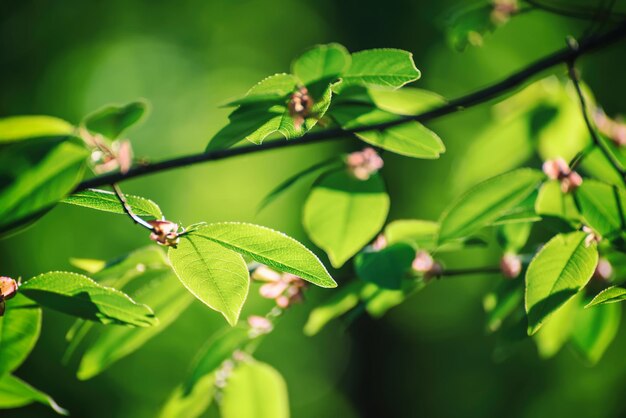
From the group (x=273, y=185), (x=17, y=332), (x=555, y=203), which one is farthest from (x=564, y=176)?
(x=273, y=185)

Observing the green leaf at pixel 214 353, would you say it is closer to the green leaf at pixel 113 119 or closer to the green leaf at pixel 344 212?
the green leaf at pixel 344 212

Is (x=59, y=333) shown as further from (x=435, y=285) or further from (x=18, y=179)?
(x=18, y=179)

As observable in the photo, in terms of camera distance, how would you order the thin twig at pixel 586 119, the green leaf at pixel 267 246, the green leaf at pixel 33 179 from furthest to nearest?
the thin twig at pixel 586 119, the green leaf at pixel 267 246, the green leaf at pixel 33 179

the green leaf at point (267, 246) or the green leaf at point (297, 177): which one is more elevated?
the green leaf at point (267, 246)

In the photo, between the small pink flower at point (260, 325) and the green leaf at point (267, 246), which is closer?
the green leaf at point (267, 246)

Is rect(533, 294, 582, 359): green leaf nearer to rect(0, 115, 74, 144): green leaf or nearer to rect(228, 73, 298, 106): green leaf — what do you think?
rect(228, 73, 298, 106): green leaf

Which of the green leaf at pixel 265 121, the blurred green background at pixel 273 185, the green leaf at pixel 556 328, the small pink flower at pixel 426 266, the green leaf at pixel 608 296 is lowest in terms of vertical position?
the blurred green background at pixel 273 185

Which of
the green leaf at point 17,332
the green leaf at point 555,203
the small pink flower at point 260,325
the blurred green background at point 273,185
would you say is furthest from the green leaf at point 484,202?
the blurred green background at point 273,185
